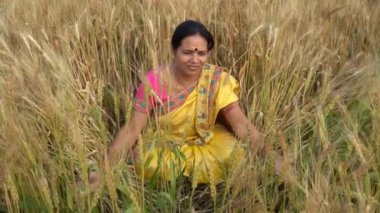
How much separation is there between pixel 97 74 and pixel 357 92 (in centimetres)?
98

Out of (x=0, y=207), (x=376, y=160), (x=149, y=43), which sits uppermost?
(x=149, y=43)

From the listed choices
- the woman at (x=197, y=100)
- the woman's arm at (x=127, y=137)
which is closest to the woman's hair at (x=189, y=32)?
the woman at (x=197, y=100)

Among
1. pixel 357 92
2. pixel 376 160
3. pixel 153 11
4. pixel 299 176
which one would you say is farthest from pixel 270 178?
pixel 153 11

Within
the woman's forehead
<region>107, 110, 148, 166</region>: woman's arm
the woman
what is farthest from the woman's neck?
<region>107, 110, 148, 166</region>: woman's arm

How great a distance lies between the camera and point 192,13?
8.29 ft

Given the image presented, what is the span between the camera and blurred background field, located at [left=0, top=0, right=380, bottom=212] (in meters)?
1.46

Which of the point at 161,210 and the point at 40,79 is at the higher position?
the point at 40,79

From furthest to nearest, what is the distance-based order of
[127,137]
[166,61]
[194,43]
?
[166,61] < [194,43] < [127,137]

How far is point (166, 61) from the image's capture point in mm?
2316

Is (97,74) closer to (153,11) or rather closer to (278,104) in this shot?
(153,11)

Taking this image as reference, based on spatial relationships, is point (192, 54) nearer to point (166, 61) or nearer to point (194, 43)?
point (194, 43)

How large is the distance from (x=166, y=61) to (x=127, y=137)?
584mm

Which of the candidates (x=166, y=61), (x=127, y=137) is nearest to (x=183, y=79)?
(x=166, y=61)

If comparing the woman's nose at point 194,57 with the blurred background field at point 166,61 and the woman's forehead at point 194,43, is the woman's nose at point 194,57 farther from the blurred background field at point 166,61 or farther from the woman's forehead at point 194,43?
the blurred background field at point 166,61
